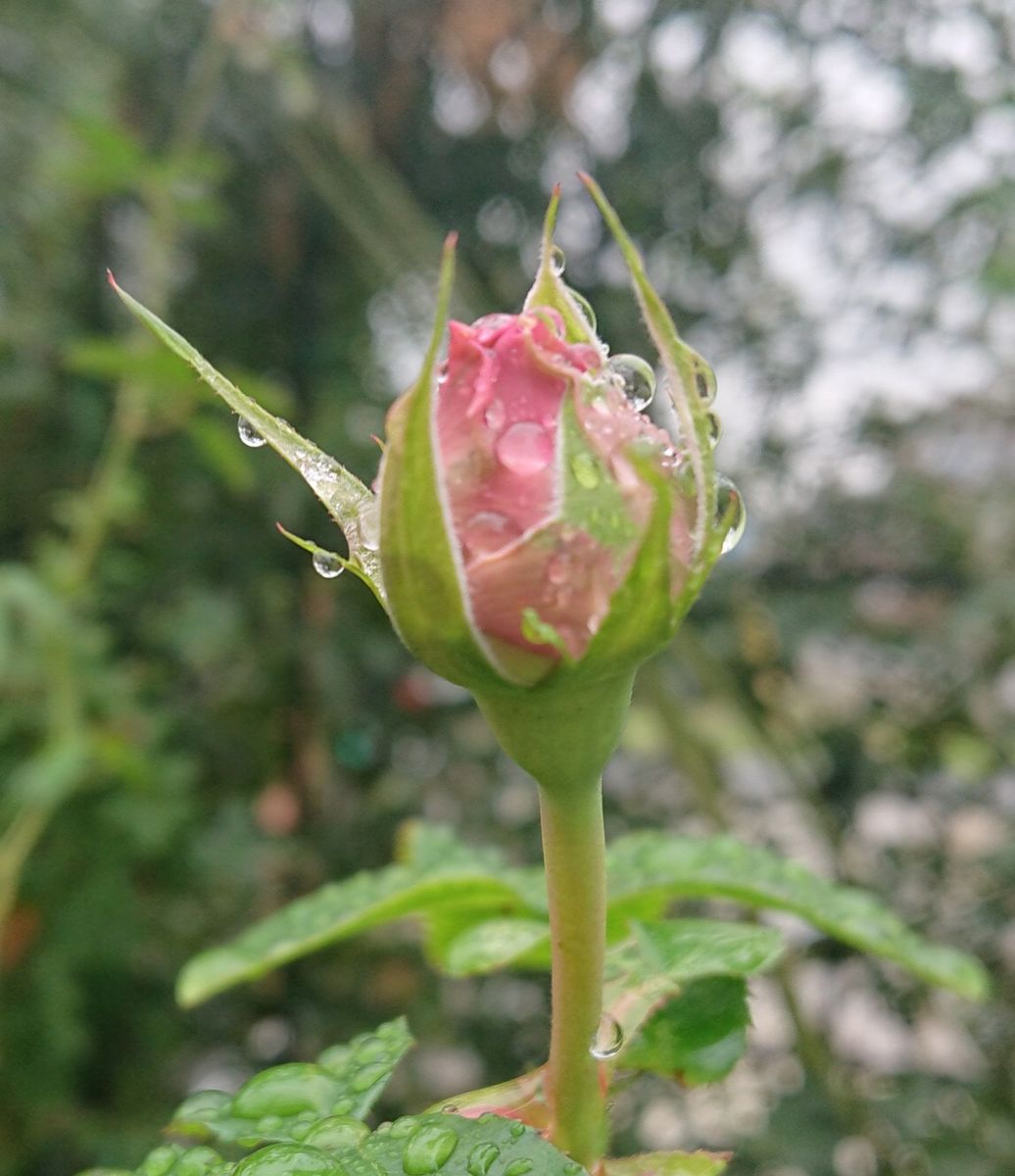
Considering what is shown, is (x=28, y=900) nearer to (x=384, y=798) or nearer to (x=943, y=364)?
(x=384, y=798)

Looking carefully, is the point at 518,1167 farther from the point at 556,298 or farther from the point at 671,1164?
the point at 556,298

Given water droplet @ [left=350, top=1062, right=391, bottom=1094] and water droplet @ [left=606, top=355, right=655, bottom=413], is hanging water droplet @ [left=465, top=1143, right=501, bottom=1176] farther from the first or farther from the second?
water droplet @ [left=606, top=355, right=655, bottom=413]

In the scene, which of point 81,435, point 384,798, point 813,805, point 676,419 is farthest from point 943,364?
point 676,419

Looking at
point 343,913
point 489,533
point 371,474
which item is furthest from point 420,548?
point 371,474

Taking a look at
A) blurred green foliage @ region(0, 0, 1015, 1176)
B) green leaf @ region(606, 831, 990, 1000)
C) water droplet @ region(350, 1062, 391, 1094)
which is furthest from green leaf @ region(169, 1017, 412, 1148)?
blurred green foliage @ region(0, 0, 1015, 1176)

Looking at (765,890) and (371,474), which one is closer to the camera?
(765,890)

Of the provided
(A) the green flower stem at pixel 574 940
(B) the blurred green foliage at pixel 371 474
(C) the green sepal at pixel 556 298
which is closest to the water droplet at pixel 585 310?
(C) the green sepal at pixel 556 298
